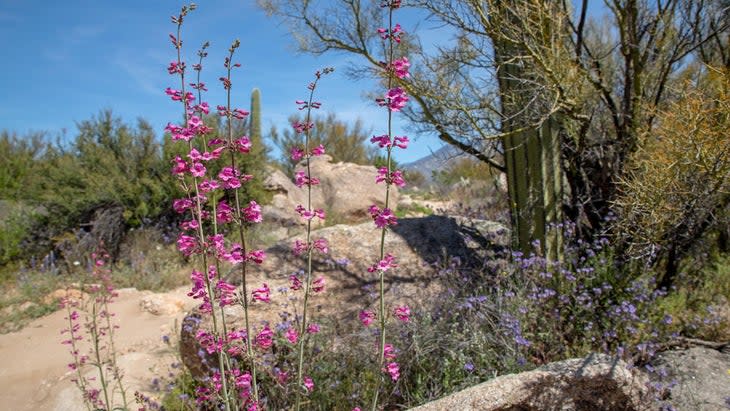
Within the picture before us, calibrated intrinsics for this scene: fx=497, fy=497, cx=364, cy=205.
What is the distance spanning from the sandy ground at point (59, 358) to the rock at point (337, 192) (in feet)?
18.3

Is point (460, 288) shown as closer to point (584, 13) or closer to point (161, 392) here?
point (161, 392)

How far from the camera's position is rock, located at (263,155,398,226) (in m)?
11.7

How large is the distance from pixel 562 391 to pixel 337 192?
1057 centimetres

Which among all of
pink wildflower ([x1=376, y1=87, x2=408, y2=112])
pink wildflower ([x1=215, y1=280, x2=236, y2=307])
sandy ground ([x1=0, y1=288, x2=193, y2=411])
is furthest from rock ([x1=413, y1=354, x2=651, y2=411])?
sandy ground ([x1=0, y1=288, x2=193, y2=411])

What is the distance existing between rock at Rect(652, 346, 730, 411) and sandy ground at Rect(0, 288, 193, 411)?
11.0 ft

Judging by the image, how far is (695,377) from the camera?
9.24 feet

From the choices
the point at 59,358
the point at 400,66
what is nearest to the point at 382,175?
the point at 400,66

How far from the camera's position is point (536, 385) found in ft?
7.42

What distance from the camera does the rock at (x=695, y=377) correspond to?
261cm

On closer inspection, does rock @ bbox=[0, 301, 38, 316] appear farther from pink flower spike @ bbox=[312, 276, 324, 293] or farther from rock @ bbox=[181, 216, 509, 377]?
pink flower spike @ bbox=[312, 276, 324, 293]

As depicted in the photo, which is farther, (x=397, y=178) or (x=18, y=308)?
(x=18, y=308)

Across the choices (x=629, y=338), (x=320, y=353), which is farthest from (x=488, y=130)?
(x=320, y=353)

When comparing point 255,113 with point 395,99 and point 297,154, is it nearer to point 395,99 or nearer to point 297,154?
point 297,154

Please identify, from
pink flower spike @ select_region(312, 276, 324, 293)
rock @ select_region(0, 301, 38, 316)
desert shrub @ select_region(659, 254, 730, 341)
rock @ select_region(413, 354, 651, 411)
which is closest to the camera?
pink flower spike @ select_region(312, 276, 324, 293)
